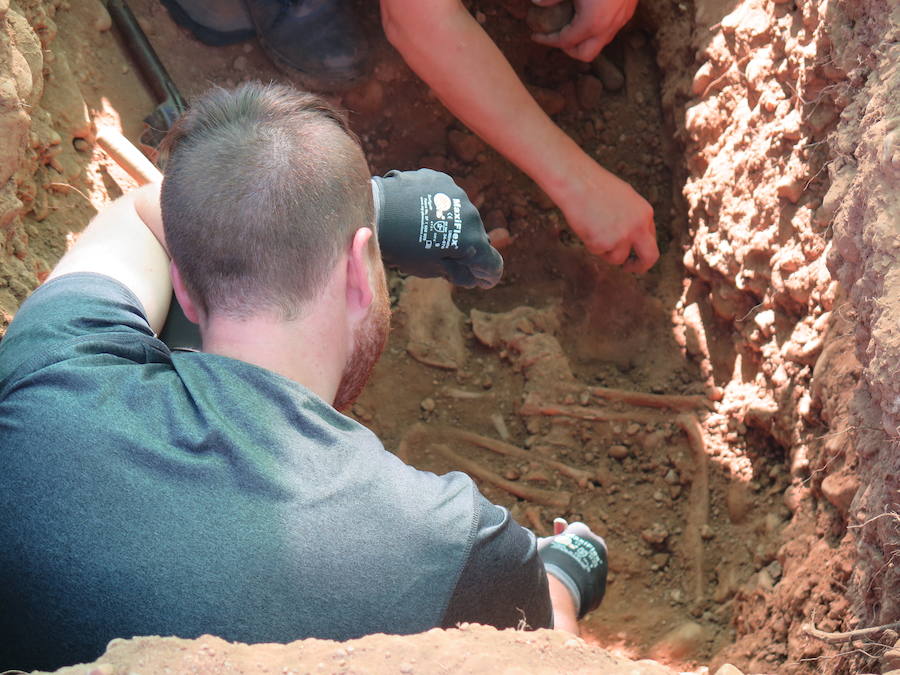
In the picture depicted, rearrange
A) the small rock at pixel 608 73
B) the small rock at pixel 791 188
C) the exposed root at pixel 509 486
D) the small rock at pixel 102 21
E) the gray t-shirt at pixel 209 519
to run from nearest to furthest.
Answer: the gray t-shirt at pixel 209 519 → the small rock at pixel 791 188 → the exposed root at pixel 509 486 → the small rock at pixel 102 21 → the small rock at pixel 608 73

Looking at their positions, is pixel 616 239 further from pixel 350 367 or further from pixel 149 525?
pixel 149 525

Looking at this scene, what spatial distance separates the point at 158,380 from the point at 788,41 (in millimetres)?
1722

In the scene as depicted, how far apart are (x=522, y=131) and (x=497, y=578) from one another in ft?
5.06

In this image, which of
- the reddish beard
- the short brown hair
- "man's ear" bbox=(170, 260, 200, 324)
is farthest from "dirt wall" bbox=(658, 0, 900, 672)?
"man's ear" bbox=(170, 260, 200, 324)

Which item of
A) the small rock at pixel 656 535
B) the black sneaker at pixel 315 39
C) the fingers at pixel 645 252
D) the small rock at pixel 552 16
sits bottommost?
the small rock at pixel 656 535

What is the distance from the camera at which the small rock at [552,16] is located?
2678 millimetres

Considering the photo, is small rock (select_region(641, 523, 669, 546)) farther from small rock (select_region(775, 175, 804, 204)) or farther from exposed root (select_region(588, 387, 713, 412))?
small rock (select_region(775, 175, 804, 204))

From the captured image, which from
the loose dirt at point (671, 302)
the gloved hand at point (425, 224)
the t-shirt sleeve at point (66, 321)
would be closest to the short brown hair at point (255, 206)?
the t-shirt sleeve at point (66, 321)

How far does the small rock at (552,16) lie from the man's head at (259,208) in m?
1.46

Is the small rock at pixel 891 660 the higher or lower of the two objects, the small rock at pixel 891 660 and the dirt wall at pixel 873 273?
the lower

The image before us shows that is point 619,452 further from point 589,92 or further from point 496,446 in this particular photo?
point 589,92

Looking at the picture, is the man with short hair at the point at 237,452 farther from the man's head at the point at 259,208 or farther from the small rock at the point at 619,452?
the small rock at the point at 619,452

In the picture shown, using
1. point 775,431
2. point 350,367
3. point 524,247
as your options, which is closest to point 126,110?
point 524,247

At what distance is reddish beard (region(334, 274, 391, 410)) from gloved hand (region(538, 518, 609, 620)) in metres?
0.49
